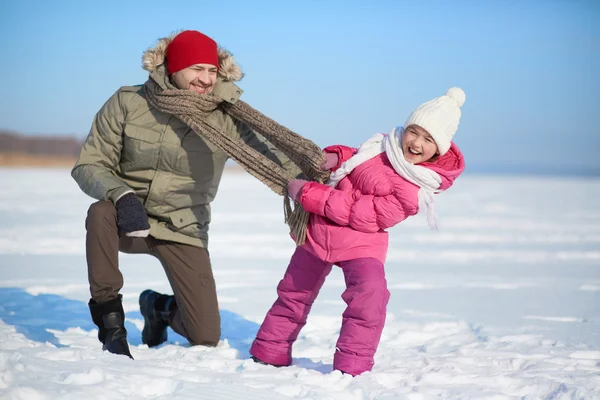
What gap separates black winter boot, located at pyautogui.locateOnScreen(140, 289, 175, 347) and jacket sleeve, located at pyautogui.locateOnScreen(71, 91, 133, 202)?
0.74m

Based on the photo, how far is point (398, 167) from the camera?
3.12 metres

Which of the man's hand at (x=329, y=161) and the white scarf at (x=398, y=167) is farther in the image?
the man's hand at (x=329, y=161)

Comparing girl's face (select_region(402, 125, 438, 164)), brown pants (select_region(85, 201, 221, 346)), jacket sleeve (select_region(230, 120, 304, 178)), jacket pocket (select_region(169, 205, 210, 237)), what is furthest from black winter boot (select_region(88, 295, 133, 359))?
girl's face (select_region(402, 125, 438, 164))

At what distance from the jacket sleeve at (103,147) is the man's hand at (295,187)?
2.64 ft

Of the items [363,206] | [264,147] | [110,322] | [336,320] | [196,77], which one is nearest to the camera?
[363,206]

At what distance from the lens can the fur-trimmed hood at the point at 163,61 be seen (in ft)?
11.8

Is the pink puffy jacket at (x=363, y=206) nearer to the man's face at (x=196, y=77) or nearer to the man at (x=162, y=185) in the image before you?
the man at (x=162, y=185)

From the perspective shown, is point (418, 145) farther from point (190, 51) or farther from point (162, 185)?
point (162, 185)

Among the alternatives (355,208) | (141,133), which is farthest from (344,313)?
(141,133)

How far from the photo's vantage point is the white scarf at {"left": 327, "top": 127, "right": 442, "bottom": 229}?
10.2 ft

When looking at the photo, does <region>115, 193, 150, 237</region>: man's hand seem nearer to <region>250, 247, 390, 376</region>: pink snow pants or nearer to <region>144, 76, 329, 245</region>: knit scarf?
<region>144, 76, 329, 245</region>: knit scarf

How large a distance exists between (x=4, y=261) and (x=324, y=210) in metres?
4.51

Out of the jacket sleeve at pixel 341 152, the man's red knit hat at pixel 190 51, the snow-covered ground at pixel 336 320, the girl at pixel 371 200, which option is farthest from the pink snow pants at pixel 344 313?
the man's red knit hat at pixel 190 51

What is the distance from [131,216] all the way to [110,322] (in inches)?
19.3
